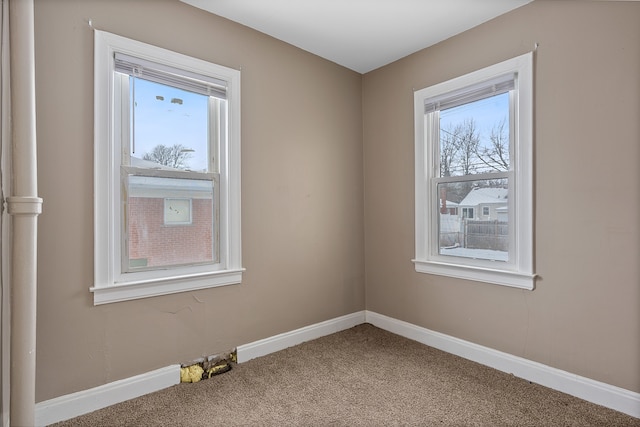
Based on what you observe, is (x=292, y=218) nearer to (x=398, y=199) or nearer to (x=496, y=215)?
(x=398, y=199)

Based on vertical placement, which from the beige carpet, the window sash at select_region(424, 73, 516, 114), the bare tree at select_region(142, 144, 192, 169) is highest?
the window sash at select_region(424, 73, 516, 114)

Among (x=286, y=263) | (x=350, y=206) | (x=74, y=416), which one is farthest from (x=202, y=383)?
(x=350, y=206)

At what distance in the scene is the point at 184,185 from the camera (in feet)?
7.93

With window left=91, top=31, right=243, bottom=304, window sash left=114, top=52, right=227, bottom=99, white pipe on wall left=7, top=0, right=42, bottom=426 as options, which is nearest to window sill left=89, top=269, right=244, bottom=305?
window left=91, top=31, right=243, bottom=304

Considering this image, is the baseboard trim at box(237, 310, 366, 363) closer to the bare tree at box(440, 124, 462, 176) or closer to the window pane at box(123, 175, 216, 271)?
the window pane at box(123, 175, 216, 271)

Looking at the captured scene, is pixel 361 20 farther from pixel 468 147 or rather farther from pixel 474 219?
pixel 474 219

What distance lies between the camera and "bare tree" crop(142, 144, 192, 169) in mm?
2288

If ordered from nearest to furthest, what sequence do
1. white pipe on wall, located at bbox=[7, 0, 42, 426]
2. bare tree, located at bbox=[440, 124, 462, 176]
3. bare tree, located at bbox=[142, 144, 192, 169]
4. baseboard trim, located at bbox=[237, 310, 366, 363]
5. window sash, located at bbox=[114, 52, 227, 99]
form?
1. white pipe on wall, located at bbox=[7, 0, 42, 426]
2. window sash, located at bbox=[114, 52, 227, 99]
3. bare tree, located at bbox=[142, 144, 192, 169]
4. baseboard trim, located at bbox=[237, 310, 366, 363]
5. bare tree, located at bbox=[440, 124, 462, 176]

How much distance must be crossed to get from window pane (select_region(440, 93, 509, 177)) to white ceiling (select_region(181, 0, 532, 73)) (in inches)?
23.5

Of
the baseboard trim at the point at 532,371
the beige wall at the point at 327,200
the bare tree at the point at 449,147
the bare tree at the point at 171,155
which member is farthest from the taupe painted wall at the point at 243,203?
the bare tree at the point at 449,147

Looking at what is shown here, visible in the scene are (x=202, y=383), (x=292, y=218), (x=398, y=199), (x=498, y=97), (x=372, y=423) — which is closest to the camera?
(x=372, y=423)

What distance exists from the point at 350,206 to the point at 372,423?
1938 millimetres

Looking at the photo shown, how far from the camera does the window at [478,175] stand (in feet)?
7.79

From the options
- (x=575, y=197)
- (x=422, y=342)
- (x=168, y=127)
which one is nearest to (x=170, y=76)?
(x=168, y=127)
